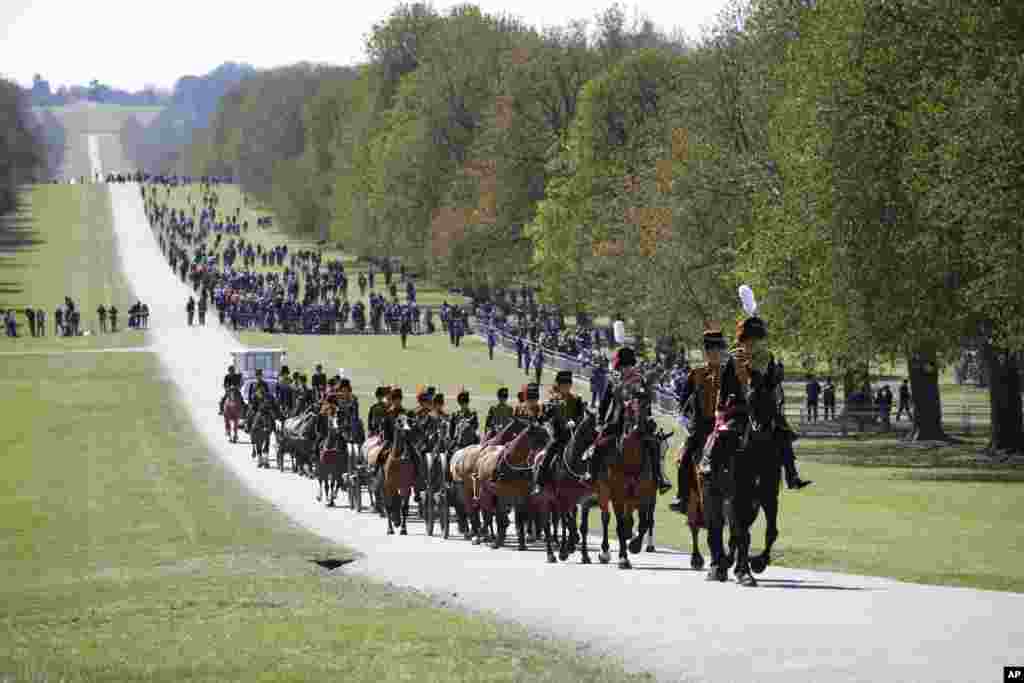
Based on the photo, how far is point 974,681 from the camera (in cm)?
1398

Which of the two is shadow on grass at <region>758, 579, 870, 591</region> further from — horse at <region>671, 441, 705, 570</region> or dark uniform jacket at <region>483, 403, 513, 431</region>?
dark uniform jacket at <region>483, 403, 513, 431</region>

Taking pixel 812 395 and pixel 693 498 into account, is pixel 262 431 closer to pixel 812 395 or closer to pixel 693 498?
pixel 812 395

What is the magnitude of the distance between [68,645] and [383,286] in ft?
373

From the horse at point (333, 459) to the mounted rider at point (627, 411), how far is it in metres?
16.9

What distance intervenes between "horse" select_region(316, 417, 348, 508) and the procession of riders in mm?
5260

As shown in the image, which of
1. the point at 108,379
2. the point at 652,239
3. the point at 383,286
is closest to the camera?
the point at 652,239

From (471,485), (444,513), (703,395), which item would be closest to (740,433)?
(703,395)

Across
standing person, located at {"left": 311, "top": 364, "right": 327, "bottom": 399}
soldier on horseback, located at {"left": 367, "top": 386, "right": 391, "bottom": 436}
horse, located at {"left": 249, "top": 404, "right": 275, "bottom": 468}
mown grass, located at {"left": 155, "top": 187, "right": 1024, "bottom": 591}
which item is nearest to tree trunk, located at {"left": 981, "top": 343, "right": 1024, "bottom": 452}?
mown grass, located at {"left": 155, "top": 187, "right": 1024, "bottom": 591}

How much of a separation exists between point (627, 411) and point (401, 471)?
11.1 metres

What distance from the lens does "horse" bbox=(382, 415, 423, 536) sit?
33.4 m

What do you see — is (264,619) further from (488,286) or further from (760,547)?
(488,286)

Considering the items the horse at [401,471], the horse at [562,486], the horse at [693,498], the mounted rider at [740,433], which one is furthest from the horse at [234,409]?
the mounted rider at [740,433]

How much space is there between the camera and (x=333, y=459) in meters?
40.2

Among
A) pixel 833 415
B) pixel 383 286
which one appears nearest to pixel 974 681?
pixel 833 415
